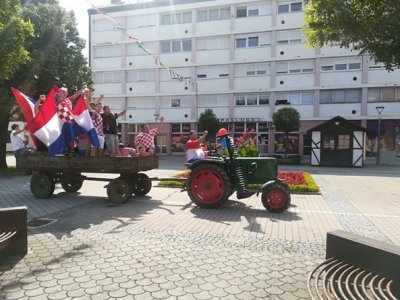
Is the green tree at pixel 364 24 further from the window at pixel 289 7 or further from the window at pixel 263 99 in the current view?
the window at pixel 289 7

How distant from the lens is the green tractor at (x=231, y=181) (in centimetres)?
841

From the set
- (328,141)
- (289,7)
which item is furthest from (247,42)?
(328,141)

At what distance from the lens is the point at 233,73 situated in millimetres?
35875

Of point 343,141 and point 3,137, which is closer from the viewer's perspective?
point 3,137

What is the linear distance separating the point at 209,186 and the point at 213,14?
1250 inches

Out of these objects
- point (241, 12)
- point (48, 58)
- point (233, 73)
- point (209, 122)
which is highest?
point (241, 12)

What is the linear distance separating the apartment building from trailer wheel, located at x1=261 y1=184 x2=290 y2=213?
2351 cm

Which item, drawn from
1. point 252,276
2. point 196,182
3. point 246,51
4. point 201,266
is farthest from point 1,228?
point 246,51

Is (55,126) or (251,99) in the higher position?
(251,99)

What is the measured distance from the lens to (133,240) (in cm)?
593

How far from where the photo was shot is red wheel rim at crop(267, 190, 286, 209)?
8359 millimetres

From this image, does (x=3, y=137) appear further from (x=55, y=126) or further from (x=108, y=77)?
(x=108, y=77)

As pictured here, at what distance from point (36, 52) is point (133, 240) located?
1477 cm

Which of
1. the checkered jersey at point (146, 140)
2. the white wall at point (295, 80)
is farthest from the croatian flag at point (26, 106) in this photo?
the white wall at point (295, 80)
